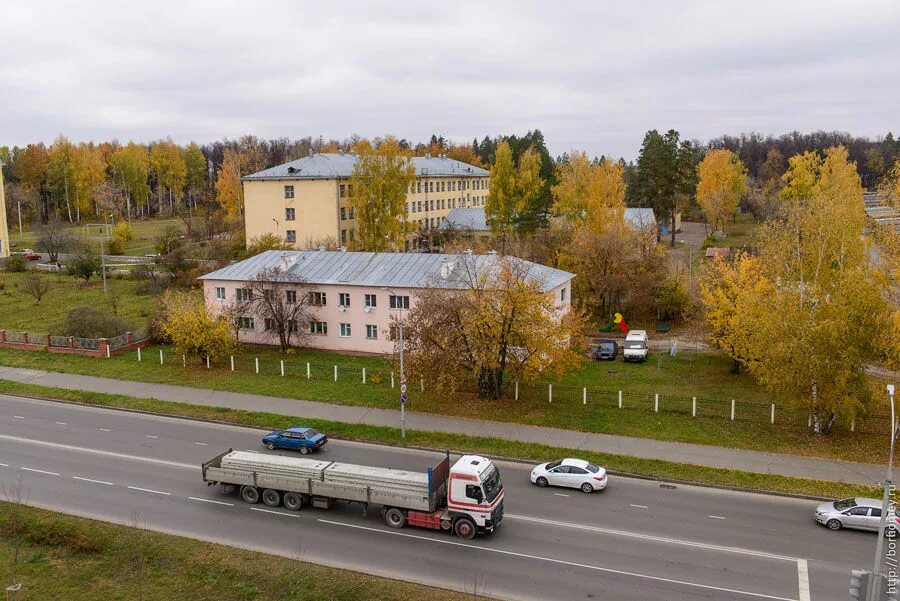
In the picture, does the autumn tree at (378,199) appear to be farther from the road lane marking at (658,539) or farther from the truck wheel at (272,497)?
the road lane marking at (658,539)

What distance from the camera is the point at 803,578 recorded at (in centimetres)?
1909

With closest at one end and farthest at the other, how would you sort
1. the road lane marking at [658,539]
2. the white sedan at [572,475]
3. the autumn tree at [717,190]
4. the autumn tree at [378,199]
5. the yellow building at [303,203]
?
the road lane marking at [658,539], the white sedan at [572,475], the autumn tree at [378,199], the yellow building at [303,203], the autumn tree at [717,190]

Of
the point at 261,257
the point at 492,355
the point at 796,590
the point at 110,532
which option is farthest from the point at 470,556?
the point at 261,257

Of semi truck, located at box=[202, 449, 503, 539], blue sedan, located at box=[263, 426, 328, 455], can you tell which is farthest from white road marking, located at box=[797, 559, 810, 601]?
blue sedan, located at box=[263, 426, 328, 455]

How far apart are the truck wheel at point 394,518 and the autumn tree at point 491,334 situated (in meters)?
11.4

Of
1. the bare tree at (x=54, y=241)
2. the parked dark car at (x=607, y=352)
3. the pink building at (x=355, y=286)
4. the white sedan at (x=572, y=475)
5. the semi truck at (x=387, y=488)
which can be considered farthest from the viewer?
the bare tree at (x=54, y=241)

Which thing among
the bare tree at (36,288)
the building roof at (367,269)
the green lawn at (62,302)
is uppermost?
the building roof at (367,269)

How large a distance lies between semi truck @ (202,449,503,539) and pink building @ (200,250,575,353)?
2015 centimetres

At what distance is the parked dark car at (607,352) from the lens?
1713 inches

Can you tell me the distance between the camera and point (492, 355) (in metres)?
33.8

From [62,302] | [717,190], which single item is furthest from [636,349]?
[717,190]

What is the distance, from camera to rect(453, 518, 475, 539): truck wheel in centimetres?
2128

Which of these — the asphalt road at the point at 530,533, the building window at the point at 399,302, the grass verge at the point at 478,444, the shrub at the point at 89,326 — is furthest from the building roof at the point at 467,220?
the asphalt road at the point at 530,533

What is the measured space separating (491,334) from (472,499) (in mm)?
A: 13366
